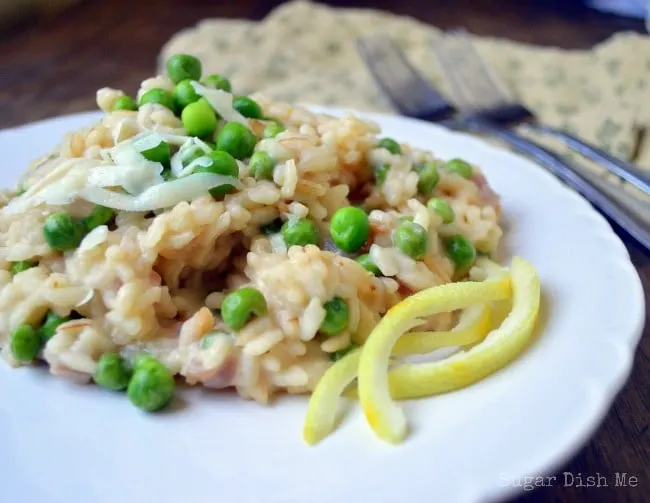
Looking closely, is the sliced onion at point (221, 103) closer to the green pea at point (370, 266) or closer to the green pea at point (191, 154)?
the green pea at point (191, 154)

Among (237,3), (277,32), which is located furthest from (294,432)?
(237,3)

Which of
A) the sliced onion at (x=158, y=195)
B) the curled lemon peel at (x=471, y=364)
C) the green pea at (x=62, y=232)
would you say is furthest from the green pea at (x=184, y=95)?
the curled lemon peel at (x=471, y=364)

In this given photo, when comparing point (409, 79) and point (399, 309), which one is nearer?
point (399, 309)

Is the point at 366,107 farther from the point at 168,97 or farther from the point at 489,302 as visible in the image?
the point at 489,302

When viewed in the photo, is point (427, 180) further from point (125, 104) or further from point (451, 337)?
point (125, 104)

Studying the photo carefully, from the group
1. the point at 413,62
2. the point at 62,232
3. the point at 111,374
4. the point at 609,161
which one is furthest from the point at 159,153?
the point at 413,62
